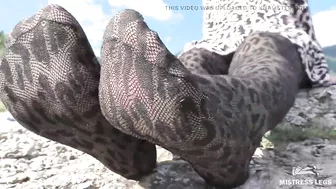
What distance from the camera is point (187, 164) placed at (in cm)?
91

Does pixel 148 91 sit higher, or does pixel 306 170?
pixel 148 91

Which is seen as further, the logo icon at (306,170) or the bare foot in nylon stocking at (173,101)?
the logo icon at (306,170)

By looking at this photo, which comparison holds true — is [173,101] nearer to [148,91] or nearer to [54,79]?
[148,91]

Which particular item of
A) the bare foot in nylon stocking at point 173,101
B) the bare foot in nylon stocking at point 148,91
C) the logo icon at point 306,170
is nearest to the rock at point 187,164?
the logo icon at point 306,170

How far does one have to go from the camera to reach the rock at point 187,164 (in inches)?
33.8

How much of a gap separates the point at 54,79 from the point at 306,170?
0.48 meters

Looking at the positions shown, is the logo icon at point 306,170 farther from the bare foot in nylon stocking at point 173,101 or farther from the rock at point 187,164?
the bare foot in nylon stocking at point 173,101

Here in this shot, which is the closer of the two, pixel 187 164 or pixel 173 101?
pixel 173 101

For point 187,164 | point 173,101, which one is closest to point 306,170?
point 187,164

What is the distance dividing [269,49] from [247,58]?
0.05 metres

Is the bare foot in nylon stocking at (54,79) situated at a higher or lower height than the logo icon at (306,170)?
higher

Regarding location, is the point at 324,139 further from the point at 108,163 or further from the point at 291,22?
the point at 108,163

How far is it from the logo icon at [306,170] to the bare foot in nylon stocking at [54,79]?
13.8 inches

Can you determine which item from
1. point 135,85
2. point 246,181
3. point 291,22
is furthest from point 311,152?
point 135,85
